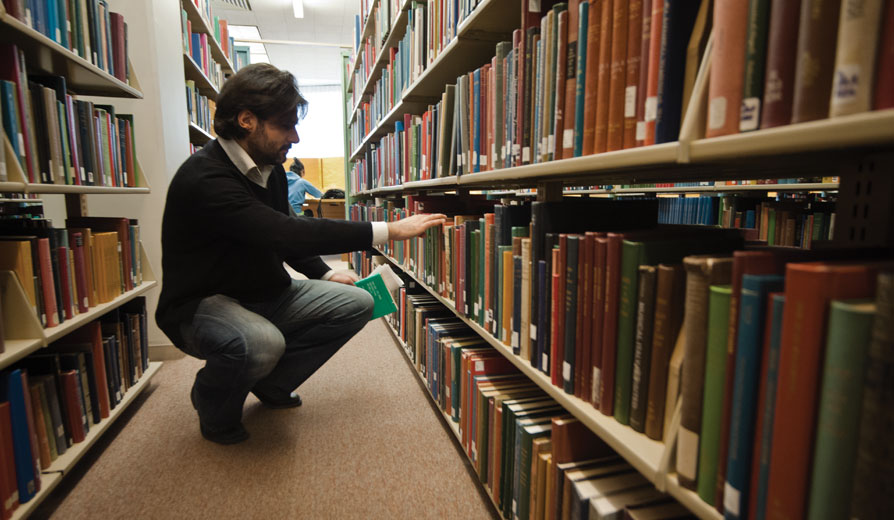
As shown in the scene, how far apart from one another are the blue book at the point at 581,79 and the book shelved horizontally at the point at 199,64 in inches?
101

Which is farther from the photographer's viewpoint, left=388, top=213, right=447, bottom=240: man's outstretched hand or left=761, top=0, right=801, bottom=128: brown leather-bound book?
left=388, top=213, right=447, bottom=240: man's outstretched hand

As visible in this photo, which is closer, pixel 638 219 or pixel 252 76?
pixel 638 219

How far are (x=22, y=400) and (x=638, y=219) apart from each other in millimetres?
1476

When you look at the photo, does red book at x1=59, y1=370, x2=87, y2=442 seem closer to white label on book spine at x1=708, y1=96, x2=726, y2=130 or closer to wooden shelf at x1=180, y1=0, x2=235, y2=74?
white label on book spine at x1=708, y1=96, x2=726, y2=130

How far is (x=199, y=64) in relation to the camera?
11.0 feet

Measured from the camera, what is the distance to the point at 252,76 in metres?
1.54

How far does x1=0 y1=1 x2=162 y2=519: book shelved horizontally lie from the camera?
1.11 m

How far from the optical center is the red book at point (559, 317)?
79 cm

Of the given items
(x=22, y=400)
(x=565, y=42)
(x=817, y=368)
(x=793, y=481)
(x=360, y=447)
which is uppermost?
(x=565, y=42)

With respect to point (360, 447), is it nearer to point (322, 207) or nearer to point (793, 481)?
point (793, 481)

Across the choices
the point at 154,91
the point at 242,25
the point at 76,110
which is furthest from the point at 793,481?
the point at 242,25

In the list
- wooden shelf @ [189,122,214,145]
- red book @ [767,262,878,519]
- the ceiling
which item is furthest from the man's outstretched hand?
the ceiling

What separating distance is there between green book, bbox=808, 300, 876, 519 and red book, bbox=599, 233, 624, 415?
0.95ft

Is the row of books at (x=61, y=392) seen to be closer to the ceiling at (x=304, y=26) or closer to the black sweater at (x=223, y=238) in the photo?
the black sweater at (x=223, y=238)
